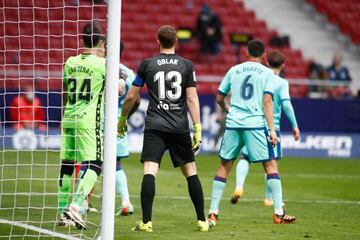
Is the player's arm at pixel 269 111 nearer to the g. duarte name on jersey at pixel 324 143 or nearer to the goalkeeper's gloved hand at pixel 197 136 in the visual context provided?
the goalkeeper's gloved hand at pixel 197 136

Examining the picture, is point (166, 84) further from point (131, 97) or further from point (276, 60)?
point (276, 60)

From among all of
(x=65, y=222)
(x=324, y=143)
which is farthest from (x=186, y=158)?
(x=324, y=143)

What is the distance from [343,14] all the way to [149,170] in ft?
77.7

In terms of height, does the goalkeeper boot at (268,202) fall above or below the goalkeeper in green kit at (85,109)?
below

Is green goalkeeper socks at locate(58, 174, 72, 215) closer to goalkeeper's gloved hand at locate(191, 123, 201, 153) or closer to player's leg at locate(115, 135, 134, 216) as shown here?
player's leg at locate(115, 135, 134, 216)

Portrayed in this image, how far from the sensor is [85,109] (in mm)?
10758

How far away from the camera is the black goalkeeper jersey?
1044 centimetres

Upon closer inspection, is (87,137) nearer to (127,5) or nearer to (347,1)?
(127,5)

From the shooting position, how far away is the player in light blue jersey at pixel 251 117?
11727 millimetres

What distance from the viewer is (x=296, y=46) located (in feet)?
105

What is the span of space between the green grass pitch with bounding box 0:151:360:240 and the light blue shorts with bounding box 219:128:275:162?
80cm

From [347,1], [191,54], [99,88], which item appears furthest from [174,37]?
[347,1]

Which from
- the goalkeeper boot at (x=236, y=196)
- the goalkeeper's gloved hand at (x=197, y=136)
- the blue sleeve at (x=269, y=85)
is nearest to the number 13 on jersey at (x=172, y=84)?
the goalkeeper's gloved hand at (x=197, y=136)

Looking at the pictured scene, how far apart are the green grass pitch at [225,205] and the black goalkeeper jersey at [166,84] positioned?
3.89 ft
